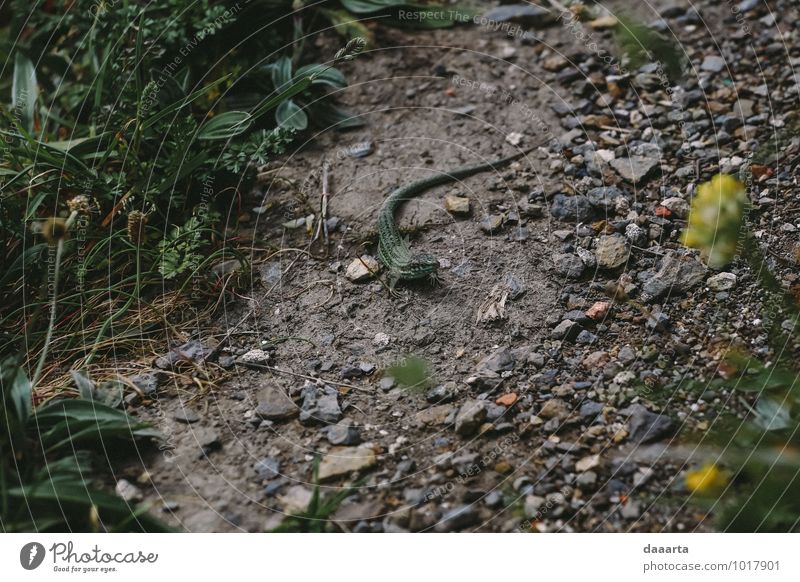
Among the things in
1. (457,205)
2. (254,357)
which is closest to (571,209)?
(457,205)

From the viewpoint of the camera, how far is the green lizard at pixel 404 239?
2191 mm

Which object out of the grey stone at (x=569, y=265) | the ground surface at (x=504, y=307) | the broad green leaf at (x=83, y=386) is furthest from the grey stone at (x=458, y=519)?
the broad green leaf at (x=83, y=386)

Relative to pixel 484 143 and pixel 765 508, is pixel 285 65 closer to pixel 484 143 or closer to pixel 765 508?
pixel 484 143

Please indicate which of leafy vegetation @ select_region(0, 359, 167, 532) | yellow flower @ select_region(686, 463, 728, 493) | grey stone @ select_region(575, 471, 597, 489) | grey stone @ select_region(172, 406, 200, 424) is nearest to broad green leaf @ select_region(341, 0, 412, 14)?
grey stone @ select_region(172, 406, 200, 424)

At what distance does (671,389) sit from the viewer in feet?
5.92

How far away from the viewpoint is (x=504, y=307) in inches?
83.8

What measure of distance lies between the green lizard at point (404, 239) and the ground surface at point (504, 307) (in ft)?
0.16

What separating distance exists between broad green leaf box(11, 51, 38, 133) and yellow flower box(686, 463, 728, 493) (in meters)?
2.34

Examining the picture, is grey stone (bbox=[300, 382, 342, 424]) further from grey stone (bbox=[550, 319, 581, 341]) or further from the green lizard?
grey stone (bbox=[550, 319, 581, 341])

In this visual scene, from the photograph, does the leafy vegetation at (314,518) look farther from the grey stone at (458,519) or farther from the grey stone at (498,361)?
the grey stone at (498,361)

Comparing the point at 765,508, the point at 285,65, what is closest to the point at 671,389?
the point at 765,508

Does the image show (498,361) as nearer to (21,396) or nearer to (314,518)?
(314,518)

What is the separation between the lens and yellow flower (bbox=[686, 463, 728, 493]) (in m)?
1.62

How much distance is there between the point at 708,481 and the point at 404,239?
1.20 m
